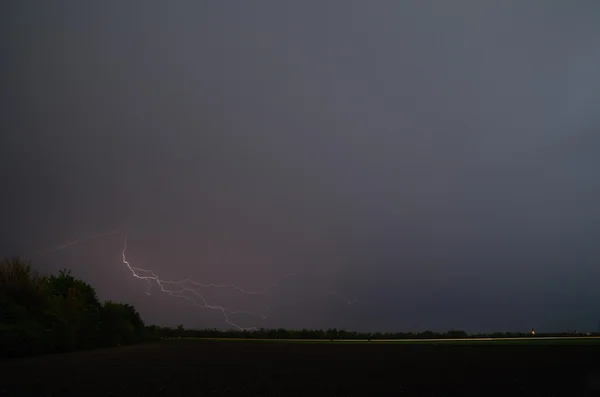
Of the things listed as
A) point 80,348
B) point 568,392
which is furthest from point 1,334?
point 568,392

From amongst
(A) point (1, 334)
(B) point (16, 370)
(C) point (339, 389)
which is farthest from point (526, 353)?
(A) point (1, 334)

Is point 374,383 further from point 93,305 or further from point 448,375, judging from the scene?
point 93,305

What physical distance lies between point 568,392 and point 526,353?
16.6ft

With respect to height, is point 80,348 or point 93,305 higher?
point 93,305

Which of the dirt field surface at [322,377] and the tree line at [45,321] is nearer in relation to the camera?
the dirt field surface at [322,377]

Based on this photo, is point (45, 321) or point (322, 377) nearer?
point (322, 377)

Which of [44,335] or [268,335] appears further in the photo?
[268,335]

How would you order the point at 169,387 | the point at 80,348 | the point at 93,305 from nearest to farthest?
the point at 169,387 < the point at 80,348 < the point at 93,305

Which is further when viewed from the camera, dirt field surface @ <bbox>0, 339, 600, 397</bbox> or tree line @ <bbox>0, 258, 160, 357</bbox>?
tree line @ <bbox>0, 258, 160, 357</bbox>

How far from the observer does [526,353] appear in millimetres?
10609

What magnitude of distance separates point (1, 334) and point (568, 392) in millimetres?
11824

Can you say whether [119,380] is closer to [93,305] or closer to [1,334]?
[1,334]

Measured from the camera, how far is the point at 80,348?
51.6 feet

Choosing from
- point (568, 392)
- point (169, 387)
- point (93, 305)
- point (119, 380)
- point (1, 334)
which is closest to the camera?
point (568, 392)
